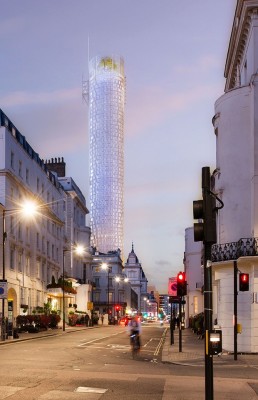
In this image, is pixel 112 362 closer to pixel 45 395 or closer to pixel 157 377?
pixel 157 377

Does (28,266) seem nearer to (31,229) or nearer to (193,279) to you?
(31,229)

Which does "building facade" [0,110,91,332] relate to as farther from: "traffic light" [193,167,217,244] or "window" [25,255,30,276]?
"traffic light" [193,167,217,244]

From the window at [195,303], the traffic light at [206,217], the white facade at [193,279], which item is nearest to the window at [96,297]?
the white facade at [193,279]

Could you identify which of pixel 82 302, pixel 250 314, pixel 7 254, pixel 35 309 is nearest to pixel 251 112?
pixel 250 314

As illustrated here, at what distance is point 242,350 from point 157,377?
12072 mm

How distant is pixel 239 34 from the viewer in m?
35.3

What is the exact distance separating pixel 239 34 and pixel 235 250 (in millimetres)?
12144

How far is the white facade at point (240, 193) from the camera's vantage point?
30344 mm

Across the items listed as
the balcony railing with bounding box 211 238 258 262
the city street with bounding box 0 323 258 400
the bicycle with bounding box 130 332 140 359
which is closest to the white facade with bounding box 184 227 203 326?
the balcony railing with bounding box 211 238 258 262

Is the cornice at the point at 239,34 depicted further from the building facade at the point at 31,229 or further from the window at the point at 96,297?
the window at the point at 96,297

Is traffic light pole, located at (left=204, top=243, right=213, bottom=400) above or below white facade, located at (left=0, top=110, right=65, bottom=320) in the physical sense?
below

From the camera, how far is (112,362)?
25.1 meters

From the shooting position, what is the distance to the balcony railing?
30.1 metres

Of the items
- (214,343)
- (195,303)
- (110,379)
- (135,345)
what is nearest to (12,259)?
(195,303)
